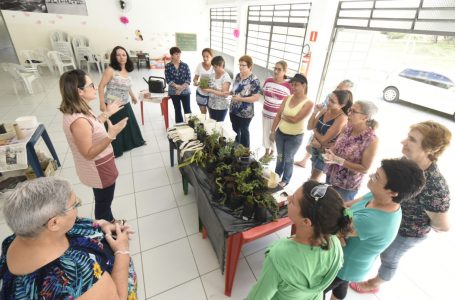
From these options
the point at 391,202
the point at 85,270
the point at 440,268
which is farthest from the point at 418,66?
the point at 85,270

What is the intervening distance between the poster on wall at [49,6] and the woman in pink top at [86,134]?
8844mm

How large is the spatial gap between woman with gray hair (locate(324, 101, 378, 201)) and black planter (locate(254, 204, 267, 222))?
2.55 feet

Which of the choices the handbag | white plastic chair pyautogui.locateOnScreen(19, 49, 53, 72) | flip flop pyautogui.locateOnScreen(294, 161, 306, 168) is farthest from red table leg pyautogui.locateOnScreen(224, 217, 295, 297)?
white plastic chair pyautogui.locateOnScreen(19, 49, 53, 72)

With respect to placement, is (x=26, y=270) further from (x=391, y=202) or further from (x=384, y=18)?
(x=384, y=18)

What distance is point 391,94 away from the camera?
6.48 meters

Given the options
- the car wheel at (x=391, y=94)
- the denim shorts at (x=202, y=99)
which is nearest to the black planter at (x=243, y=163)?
the denim shorts at (x=202, y=99)

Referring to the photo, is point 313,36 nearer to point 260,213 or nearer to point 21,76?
point 260,213

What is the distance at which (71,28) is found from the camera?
27.1 feet

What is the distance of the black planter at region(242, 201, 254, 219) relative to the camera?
5.29 ft

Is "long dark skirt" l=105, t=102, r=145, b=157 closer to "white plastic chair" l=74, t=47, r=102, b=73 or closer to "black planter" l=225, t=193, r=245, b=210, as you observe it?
"black planter" l=225, t=193, r=245, b=210

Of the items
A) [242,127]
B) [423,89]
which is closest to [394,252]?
[242,127]

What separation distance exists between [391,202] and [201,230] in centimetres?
172

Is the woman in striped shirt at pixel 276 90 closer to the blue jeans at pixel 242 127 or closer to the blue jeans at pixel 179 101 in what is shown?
the blue jeans at pixel 242 127

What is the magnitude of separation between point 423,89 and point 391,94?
0.73 m
